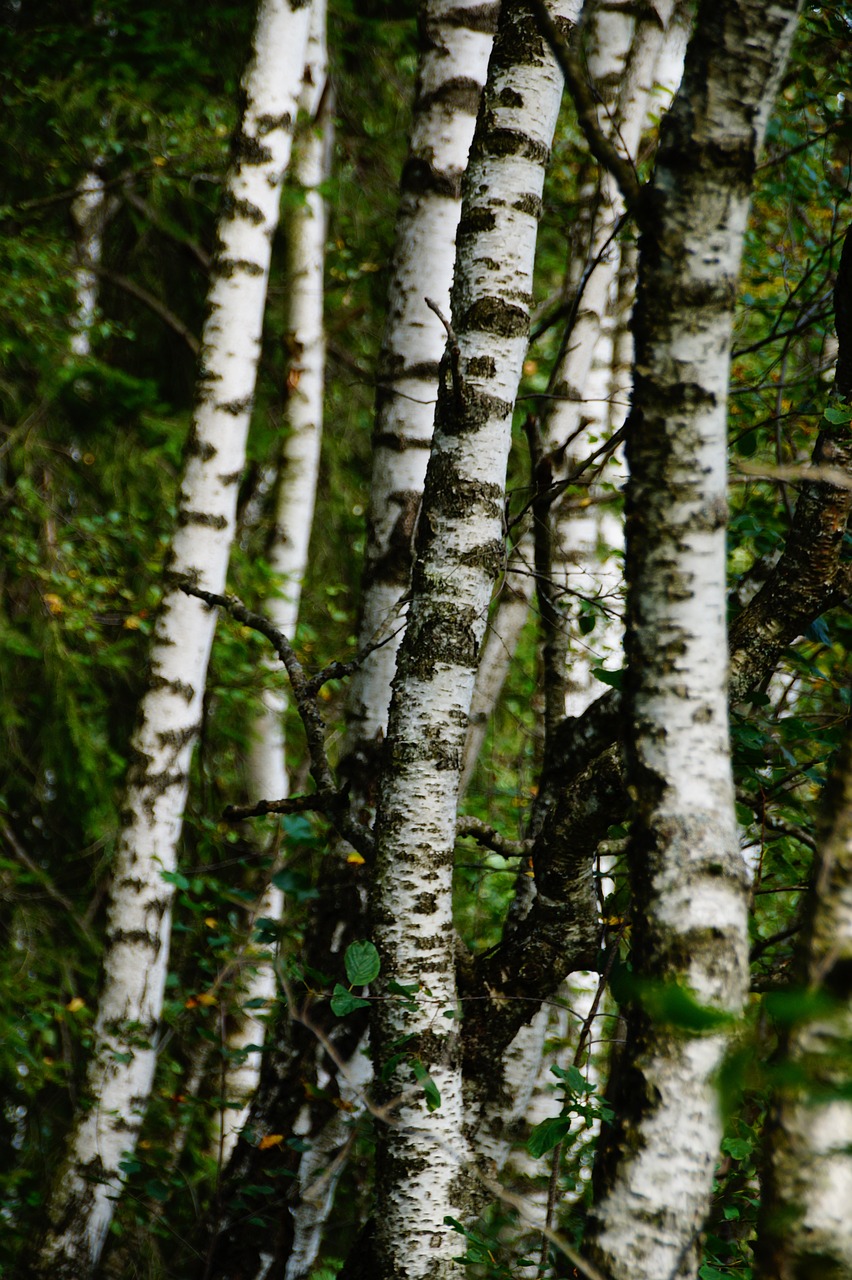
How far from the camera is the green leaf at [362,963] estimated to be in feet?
5.50

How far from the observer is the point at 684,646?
41.9 inches

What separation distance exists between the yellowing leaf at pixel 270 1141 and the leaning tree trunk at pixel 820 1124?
194 centimetres

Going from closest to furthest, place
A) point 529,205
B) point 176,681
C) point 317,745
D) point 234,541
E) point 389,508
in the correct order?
point 529,205, point 317,745, point 389,508, point 176,681, point 234,541

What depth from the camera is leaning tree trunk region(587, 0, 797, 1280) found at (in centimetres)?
101

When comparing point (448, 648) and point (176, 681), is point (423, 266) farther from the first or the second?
point (176, 681)

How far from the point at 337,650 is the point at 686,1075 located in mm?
4565

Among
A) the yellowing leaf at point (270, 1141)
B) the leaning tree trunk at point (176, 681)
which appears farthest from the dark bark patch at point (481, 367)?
the yellowing leaf at point (270, 1141)

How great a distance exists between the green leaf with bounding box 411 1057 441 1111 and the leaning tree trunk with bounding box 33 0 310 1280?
71.0 inches

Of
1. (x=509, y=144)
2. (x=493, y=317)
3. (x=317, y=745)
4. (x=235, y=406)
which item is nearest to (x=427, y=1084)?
(x=317, y=745)

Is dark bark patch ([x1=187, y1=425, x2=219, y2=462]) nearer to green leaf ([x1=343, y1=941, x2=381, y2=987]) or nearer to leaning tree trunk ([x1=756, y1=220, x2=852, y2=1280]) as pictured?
green leaf ([x1=343, y1=941, x2=381, y2=987])

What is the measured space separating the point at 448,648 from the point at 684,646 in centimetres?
81

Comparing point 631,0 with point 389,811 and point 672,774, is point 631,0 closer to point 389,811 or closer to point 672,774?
point 389,811

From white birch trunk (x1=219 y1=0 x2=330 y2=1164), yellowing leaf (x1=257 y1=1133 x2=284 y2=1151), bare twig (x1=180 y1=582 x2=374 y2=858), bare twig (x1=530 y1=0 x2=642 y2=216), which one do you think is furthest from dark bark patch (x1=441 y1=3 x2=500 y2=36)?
yellowing leaf (x1=257 y1=1133 x2=284 y2=1151)

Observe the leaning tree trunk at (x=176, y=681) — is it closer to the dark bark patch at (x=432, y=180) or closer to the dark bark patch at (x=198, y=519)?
the dark bark patch at (x=198, y=519)
